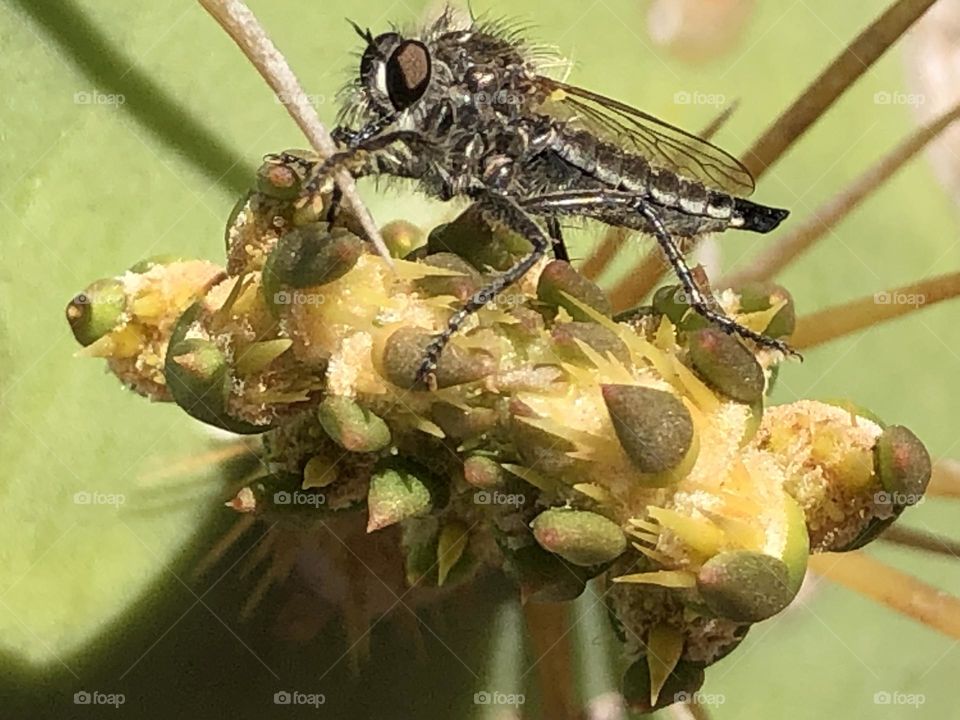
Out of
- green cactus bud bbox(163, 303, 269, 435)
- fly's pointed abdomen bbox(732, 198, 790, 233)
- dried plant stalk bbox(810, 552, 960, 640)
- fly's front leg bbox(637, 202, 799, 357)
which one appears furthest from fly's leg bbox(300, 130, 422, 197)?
dried plant stalk bbox(810, 552, 960, 640)

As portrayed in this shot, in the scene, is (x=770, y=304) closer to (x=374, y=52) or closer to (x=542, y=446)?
(x=542, y=446)

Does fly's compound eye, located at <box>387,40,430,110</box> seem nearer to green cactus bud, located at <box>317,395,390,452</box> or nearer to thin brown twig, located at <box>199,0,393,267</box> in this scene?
thin brown twig, located at <box>199,0,393,267</box>

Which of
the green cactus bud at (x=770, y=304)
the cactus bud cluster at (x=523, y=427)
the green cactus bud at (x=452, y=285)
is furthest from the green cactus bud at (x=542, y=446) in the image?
the green cactus bud at (x=770, y=304)

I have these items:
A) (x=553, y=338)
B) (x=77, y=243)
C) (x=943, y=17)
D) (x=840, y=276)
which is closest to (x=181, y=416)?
(x=77, y=243)

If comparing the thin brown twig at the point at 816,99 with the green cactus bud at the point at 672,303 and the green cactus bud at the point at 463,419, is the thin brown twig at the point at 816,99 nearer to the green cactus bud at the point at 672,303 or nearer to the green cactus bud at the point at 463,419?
the green cactus bud at the point at 672,303

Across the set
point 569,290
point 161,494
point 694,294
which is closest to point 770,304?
point 694,294

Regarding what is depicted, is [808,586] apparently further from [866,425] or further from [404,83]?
[404,83]

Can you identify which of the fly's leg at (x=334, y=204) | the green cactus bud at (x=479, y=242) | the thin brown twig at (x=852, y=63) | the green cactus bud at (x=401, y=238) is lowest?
the green cactus bud at (x=401, y=238)
